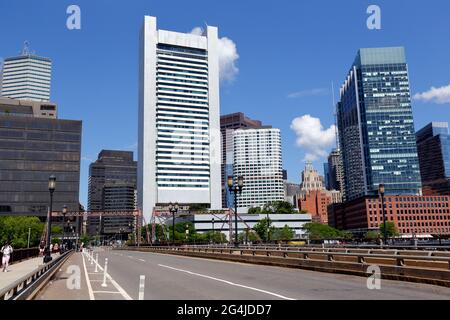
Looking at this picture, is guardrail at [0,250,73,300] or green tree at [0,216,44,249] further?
green tree at [0,216,44,249]

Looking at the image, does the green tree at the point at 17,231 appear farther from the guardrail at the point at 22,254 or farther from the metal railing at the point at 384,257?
the metal railing at the point at 384,257

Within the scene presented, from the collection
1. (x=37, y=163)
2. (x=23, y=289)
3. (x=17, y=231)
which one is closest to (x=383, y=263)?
(x=23, y=289)

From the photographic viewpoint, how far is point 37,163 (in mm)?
159250

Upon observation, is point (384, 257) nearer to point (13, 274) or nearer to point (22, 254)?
point (13, 274)

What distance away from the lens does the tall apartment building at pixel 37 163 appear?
156 meters

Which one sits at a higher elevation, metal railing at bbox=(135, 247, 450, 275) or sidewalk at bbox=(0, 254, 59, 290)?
metal railing at bbox=(135, 247, 450, 275)

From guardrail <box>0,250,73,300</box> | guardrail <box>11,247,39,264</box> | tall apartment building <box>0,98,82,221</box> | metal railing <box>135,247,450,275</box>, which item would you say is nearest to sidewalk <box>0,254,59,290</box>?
guardrail <box>0,250,73,300</box>

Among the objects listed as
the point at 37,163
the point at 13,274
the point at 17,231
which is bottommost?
the point at 13,274

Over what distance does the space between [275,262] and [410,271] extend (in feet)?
40.5

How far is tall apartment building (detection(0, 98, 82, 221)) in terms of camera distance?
15550cm

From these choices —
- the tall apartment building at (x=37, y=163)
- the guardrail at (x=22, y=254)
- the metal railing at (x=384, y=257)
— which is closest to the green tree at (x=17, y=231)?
the tall apartment building at (x=37, y=163)

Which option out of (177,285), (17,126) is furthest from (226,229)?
(177,285)

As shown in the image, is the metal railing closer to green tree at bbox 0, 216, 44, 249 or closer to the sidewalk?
the sidewalk

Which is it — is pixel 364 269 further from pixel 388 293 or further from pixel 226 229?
pixel 226 229
